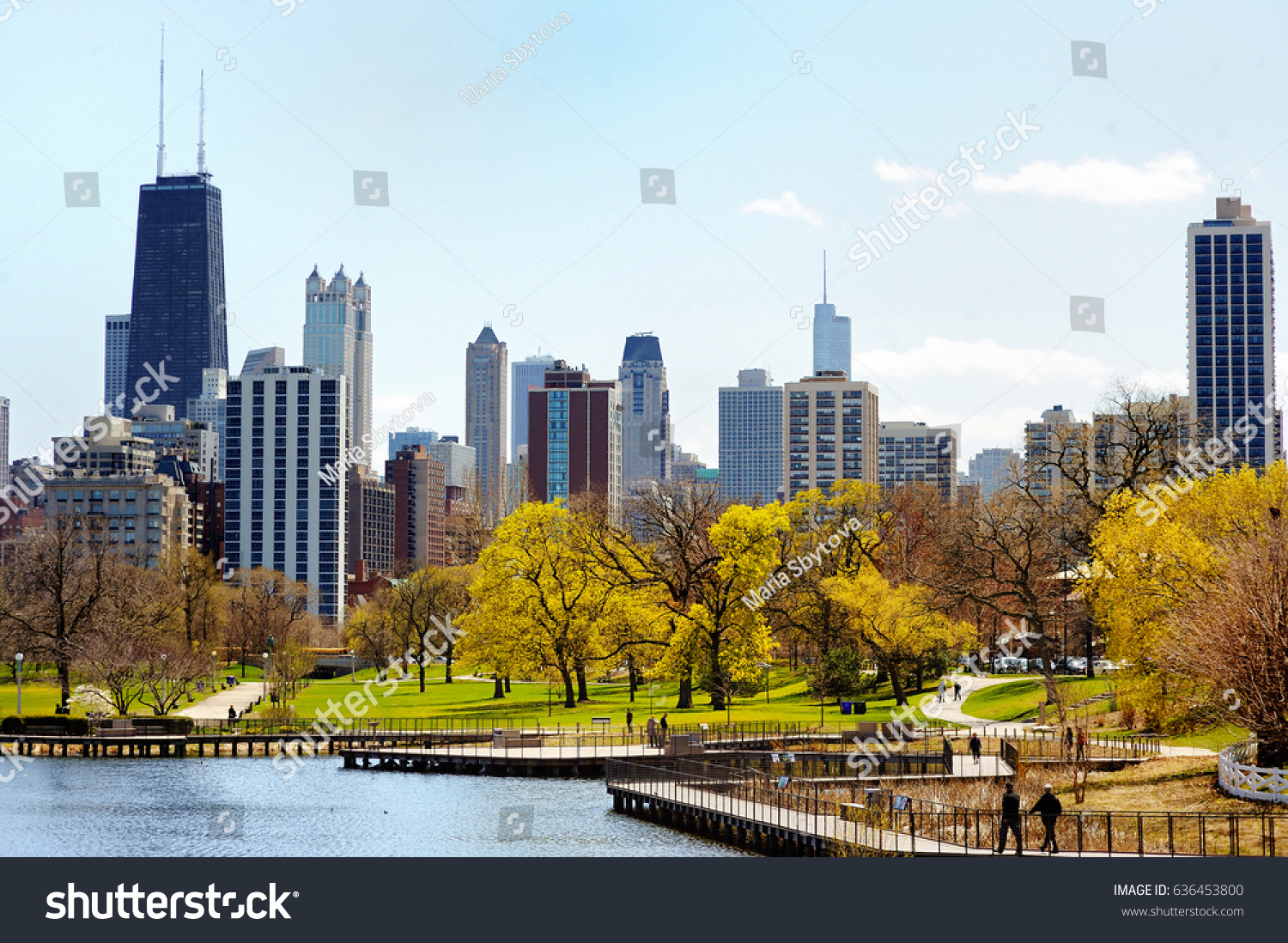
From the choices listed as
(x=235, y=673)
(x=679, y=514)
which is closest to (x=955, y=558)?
(x=679, y=514)

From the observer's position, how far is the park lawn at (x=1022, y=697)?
7112cm

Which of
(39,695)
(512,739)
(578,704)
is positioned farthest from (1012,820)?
(39,695)

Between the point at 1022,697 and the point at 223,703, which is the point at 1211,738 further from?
the point at 223,703

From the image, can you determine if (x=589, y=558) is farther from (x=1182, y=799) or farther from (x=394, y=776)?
(x=1182, y=799)

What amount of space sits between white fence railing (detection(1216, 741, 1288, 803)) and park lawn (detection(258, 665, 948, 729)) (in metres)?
27.9

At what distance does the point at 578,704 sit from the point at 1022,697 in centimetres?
2590

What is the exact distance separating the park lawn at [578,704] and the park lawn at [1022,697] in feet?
15.7

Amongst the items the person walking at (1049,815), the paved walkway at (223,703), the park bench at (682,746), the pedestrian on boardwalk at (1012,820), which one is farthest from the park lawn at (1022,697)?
the paved walkway at (223,703)

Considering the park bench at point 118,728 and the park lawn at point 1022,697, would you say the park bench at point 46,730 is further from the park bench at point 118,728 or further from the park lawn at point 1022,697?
the park lawn at point 1022,697

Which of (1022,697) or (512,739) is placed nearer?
(512,739)

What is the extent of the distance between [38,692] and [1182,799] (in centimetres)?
8123

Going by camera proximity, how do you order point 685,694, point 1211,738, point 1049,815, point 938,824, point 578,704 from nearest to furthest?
1. point 1049,815
2. point 938,824
3. point 1211,738
4. point 685,694
5. point 578,704

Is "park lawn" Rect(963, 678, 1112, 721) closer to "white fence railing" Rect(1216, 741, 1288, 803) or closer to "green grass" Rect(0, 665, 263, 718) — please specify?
"white fence railing" Rect(1216, 741, 1288, 803)

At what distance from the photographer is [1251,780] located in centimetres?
4009
